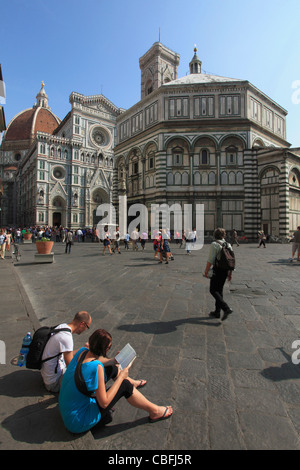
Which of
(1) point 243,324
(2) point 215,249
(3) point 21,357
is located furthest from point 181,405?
(2) point 215,249

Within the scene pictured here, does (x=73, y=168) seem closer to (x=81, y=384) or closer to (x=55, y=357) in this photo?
(x=55, y=357)

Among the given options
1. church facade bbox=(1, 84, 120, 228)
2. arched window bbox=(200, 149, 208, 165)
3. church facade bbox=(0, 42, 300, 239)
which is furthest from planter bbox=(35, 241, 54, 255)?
church facade bbox=(1, 84, 120, 228)

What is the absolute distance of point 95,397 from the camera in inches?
71.8

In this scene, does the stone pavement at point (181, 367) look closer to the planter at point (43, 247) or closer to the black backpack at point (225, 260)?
the black backpack at point (225, 260)

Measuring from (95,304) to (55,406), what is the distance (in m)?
2.66

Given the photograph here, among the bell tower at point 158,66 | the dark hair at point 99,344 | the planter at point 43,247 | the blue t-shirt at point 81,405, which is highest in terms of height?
the bell tower at point 158,66

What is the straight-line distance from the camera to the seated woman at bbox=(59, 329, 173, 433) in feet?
5.81

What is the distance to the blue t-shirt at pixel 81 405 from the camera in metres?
1.76

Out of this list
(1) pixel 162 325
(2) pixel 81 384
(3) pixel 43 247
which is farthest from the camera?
(3) pixel 43 247

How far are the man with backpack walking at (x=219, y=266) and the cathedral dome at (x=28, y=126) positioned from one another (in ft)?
230

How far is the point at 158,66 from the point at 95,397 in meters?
44.3

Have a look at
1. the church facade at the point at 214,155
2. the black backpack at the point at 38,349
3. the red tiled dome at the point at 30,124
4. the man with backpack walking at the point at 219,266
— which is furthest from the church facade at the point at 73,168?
the black backpack at the point at 38,349

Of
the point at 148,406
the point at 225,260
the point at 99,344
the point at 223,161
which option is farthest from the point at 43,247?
the point at 223,161
